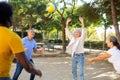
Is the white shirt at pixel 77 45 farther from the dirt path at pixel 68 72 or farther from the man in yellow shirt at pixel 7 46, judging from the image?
the man in yellow shirt at pixel 7 46

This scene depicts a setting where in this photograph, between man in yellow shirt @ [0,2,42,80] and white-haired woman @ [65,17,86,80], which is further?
white-haired woman @ [65,17,86,80]

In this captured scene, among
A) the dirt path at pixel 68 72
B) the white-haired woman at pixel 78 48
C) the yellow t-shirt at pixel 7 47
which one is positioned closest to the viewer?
the yellow t-shirt at pixel 7 47

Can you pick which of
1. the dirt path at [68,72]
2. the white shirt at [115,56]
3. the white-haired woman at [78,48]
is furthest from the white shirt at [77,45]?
the white shirt at [115,56]

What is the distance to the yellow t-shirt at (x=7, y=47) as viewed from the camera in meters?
3.55

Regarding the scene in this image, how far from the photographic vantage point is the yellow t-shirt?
11.6 feet

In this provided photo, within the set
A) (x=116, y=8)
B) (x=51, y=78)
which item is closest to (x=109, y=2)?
(x=116, y=8)

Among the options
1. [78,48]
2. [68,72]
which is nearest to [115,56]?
[78,48]

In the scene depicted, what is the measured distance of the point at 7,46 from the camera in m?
3.59

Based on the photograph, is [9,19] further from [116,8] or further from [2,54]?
[116,8]

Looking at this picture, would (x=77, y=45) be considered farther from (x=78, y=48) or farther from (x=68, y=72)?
(x=68, y=72)

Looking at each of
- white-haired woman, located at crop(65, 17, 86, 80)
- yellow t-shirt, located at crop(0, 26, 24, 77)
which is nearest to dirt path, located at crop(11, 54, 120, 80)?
white-haired woman, located at crop(65, 17, 86, 80)

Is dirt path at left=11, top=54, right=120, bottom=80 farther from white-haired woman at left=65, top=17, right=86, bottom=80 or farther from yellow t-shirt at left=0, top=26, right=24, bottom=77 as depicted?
yellow t-shirt at left=0, top=26, right=24, bottom=77

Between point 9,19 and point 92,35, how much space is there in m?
59.7

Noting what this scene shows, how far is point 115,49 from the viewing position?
20.3 feet
